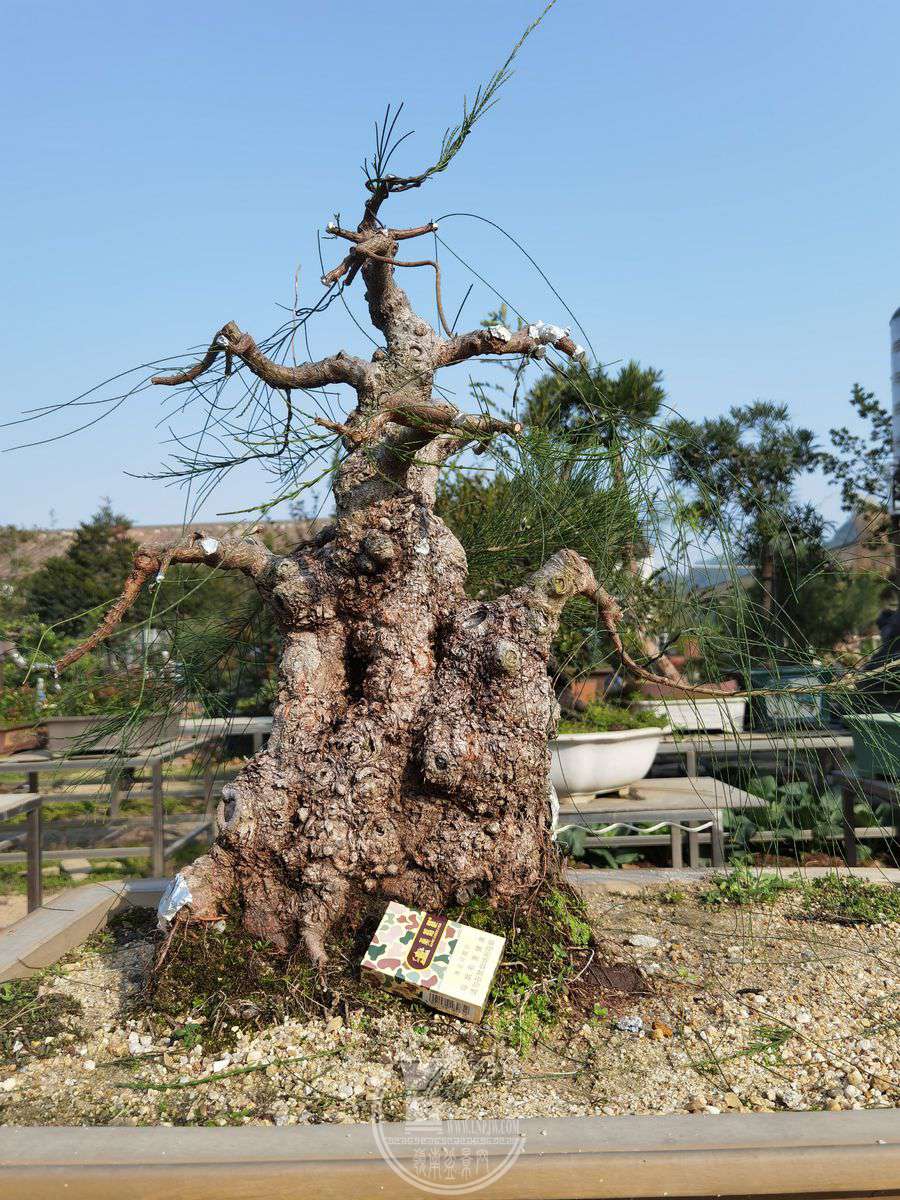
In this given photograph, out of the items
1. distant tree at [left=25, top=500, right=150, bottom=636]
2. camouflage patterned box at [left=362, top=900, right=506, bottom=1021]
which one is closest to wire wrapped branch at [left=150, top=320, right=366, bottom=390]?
camouflage patterned box at [left=362, top=900, right=506, bottom=1021]

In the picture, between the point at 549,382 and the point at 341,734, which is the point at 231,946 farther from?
the point at 549,382

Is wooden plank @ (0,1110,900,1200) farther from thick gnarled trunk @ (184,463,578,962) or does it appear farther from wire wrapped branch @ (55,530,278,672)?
wire wrapped branch @ (55,530,278,672)

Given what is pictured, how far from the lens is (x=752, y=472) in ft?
7.00

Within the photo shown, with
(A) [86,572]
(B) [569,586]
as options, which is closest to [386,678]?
(B) [569,586]

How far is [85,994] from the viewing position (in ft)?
4.15

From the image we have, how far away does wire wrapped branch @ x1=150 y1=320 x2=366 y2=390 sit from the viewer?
4.17ft

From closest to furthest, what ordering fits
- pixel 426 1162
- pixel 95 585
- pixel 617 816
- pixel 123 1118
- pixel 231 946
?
pixel 426 1162
pixel 123 1118
pixel 231 946
pixel 617 816
pixel 95 585

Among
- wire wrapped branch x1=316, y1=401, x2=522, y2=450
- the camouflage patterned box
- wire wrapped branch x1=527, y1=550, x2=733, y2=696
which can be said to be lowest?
the camouflage patterned box

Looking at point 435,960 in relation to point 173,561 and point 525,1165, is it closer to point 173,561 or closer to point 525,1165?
point 525,1165

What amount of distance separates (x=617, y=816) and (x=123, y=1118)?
1.49 m

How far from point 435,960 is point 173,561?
655 mm

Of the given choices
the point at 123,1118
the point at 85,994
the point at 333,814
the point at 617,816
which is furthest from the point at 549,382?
the point at 123,1118

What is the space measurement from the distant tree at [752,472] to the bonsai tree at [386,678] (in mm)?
221

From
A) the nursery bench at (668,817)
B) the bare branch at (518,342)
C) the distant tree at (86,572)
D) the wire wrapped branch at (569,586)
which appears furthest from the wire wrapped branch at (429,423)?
the distant tree at (86,572)
